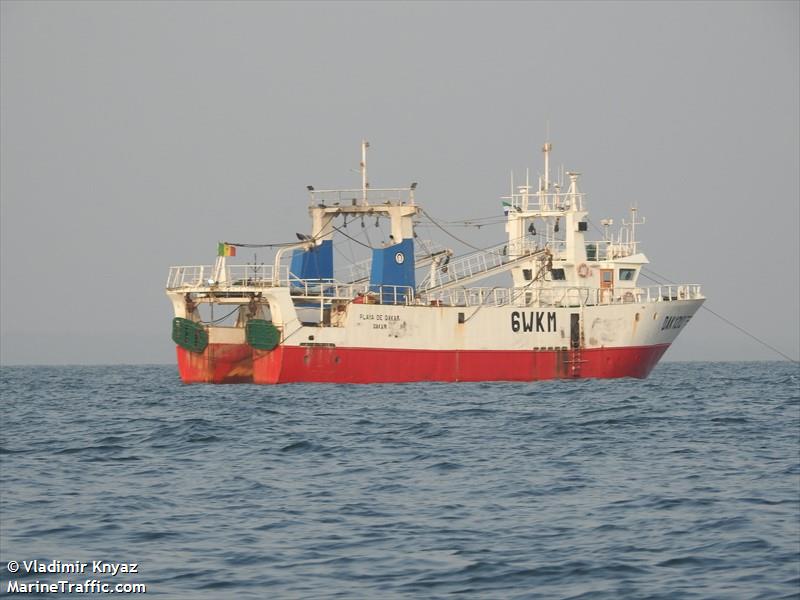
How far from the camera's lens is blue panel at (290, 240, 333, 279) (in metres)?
49.4

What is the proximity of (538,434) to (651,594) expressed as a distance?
1353 centimetres

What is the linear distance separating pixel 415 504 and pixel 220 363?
31.4 metres

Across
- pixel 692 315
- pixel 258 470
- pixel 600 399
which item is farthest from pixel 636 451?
pixel 692 315

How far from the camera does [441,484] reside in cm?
1888

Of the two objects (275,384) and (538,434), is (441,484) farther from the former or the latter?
(275,384)

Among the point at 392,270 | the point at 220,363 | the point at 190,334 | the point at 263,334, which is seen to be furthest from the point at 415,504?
the point at 220,363

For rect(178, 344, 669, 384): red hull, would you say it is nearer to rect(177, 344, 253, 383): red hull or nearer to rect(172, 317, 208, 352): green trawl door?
rect(177, 344, 253, 383): red hull

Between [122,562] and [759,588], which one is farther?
[122,562]

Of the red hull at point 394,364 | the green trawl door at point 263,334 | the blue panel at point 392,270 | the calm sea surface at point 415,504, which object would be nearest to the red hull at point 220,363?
the red hull at point 394,364

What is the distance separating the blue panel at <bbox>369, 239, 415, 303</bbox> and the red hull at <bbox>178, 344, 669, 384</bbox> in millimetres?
2474

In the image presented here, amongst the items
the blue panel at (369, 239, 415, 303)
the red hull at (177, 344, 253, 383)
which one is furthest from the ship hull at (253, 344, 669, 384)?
the blue panel at (369, 239, 415, 303)

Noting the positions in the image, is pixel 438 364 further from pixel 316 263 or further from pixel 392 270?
pixel 316 263

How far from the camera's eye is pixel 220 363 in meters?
47.8

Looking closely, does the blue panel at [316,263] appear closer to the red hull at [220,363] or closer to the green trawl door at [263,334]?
the red hull at [220,363]
